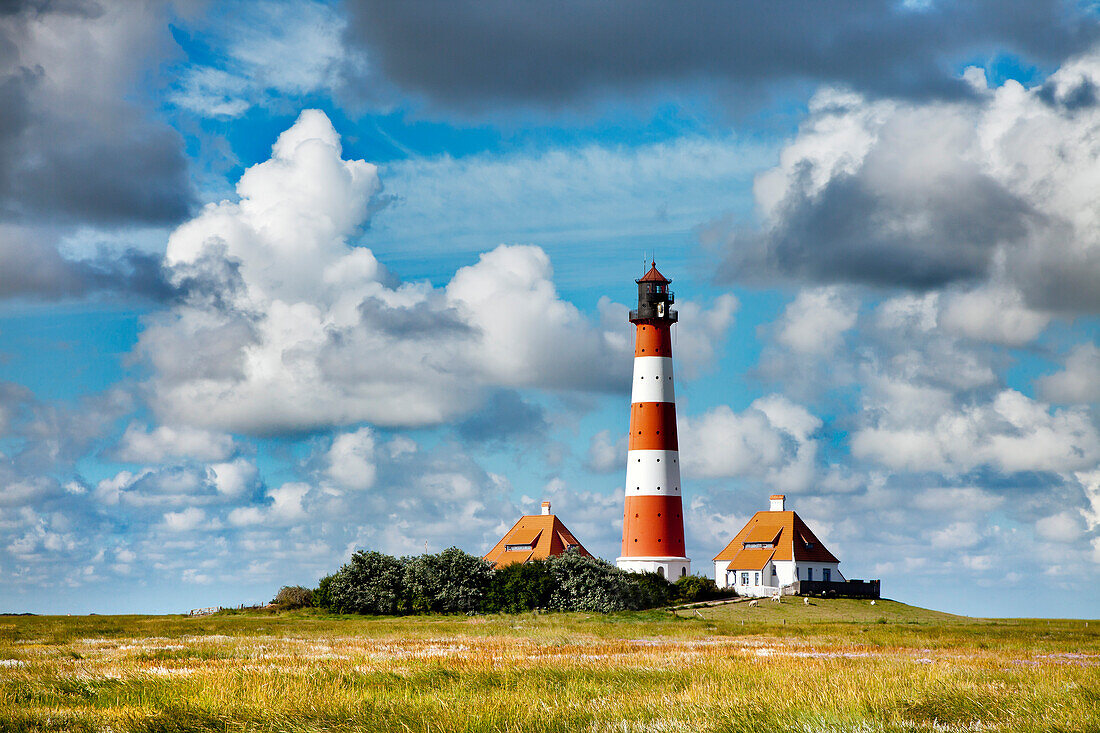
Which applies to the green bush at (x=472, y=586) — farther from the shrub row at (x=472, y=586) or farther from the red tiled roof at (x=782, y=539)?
the red tiled roof at (x=782, y=539)

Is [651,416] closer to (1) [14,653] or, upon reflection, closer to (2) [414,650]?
(2) [414,650]

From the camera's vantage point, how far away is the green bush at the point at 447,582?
63.4 meters

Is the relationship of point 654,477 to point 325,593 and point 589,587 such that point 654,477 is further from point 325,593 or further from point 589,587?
point 325,593

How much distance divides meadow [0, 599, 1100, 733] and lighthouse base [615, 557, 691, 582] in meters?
35.3

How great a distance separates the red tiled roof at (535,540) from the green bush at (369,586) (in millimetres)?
13928

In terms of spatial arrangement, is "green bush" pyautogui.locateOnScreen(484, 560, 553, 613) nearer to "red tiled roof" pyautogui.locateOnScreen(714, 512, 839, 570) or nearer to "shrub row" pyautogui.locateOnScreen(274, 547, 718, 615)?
"shrub row" pyautogui.locateOnScreen(274, 547, 718, 615)

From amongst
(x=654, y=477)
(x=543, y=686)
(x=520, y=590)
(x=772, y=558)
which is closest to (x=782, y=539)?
(x=772, y=558)

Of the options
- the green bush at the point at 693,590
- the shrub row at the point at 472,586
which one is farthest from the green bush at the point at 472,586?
the green bush at the point at 693,590

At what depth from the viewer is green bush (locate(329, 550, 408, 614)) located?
63.8m

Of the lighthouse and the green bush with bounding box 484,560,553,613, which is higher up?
the lighthouse

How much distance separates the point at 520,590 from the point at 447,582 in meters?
4.71

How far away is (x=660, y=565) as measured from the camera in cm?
6962

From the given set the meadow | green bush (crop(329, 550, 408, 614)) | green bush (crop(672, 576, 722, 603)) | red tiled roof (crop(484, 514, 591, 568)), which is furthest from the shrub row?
the meadow

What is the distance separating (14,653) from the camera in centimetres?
2834
